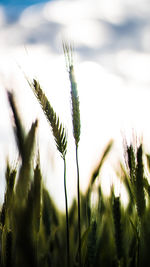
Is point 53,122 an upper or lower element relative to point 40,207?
upper

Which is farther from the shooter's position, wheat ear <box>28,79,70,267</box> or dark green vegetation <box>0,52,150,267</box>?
wheat ear <box>28,79,70,267</box>

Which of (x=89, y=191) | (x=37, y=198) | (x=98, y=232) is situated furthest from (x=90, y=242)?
(x=37, y=198)

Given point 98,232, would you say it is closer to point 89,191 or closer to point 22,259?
point 89,191

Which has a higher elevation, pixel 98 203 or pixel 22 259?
pixel 98 203

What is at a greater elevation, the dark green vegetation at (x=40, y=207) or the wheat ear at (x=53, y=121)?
the wheat ear at (x=53, y=121)

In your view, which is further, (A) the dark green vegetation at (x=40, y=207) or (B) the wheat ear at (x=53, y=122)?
(B) the wheat ear at (x=53, y=122)

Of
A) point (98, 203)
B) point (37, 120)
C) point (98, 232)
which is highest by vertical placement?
point (37, 120)

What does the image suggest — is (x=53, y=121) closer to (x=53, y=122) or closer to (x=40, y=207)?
(x=53, y=122)

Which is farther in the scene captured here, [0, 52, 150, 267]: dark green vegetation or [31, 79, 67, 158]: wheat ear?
[31, 79, 67, 158]: wheat ear

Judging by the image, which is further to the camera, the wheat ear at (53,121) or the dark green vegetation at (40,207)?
the wheat ear at (53,121)

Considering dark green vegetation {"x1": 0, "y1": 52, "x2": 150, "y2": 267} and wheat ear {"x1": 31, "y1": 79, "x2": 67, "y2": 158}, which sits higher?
wheat ear {"x1": 31, "y1": 79, "x2": 67, "y2": 158}

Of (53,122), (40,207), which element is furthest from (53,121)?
(40,207)
